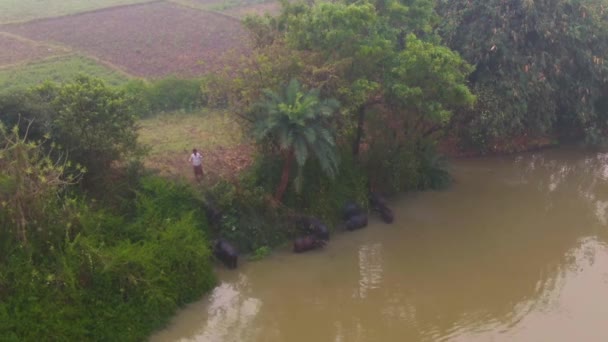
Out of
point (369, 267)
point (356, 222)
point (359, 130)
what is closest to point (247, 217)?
point (356, 222)

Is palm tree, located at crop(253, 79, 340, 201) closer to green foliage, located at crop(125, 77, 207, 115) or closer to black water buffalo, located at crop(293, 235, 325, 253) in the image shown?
black water buffalo, located at crop(293, 235, 325, 253)

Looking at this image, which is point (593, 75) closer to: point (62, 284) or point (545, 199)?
point (545, 199)

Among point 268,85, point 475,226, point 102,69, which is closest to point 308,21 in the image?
point 268,85

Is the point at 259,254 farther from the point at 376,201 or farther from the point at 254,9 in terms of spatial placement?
the point at 254,9

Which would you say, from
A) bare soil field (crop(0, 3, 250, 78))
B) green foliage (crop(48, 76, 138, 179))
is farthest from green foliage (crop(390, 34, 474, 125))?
bare soil field (crop(0, 3, 250, 78))

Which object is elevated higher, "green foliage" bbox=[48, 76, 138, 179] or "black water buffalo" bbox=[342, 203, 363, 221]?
"green foliage" bbox=[48, 76, 138, 179]

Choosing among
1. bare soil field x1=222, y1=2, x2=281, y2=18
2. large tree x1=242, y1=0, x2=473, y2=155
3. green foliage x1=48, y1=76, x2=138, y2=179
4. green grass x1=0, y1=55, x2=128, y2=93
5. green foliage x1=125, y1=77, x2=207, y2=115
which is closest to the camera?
green foliage x1=48, y1=76, x2=138, y2=179

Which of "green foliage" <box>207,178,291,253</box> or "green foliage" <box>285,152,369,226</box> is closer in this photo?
"green foliage" <box>207,178,291,253</box>
